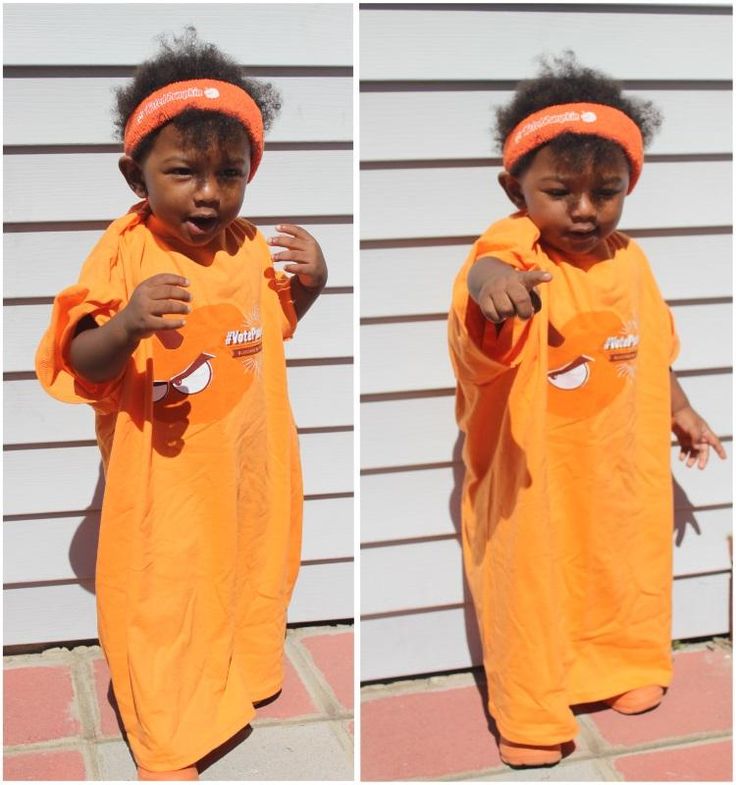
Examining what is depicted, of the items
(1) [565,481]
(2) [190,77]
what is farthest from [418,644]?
(2) [190,77]

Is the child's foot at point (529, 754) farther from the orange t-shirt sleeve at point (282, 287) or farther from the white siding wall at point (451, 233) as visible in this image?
the orange t-shirt sleeve at point (282, 287)

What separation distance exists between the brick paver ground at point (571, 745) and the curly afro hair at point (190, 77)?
161 cm

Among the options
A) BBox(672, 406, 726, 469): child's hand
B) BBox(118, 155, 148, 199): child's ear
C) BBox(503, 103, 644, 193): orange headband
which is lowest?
BBox(672, 406, 726, 469): child's hand

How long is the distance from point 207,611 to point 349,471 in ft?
2.33

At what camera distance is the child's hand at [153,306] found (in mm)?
1997

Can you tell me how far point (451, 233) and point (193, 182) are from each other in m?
0.80

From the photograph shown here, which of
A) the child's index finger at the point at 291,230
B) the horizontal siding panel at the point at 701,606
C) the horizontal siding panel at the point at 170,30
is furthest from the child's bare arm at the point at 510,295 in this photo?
the horizontal siding panel at the point at 701,606

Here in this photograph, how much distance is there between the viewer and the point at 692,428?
2801 mm

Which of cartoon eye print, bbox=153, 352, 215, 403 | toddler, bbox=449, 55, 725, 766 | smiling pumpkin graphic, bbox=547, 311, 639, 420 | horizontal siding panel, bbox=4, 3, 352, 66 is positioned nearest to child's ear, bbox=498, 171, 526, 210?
toddler, bbox=449, 55, 725, 766

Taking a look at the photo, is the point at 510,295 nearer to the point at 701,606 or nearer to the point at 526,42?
the point at 526,42

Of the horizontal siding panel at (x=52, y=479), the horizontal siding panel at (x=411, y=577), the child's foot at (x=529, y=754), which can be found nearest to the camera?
the child's foot at (x=529, y=754)

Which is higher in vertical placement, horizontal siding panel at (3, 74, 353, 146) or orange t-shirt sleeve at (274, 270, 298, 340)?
horizontal siding panel at (3, 74, 353, 146)

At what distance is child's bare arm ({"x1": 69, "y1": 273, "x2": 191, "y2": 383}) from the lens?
2000mm

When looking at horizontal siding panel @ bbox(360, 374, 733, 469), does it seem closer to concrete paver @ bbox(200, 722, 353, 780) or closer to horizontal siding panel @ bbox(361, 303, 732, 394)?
horizontal siding panel @ bbox(361, 303, 732, 394)
